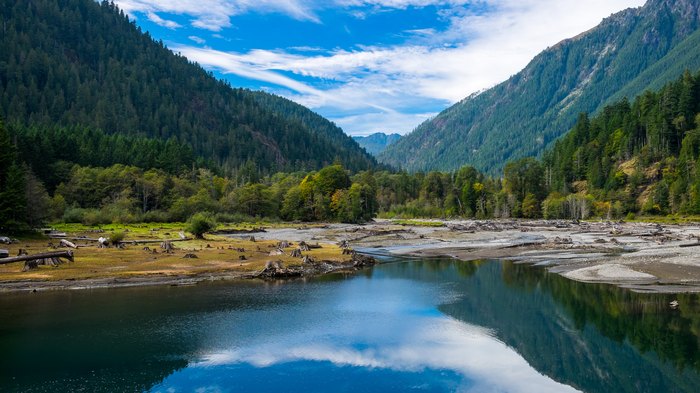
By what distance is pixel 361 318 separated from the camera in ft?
123

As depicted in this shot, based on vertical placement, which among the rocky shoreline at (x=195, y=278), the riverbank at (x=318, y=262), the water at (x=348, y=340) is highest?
the riverbank at (x=318, y=262)

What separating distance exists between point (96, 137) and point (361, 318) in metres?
156

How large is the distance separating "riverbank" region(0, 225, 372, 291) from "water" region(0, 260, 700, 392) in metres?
3.72

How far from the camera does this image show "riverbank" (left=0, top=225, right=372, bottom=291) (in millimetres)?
46844

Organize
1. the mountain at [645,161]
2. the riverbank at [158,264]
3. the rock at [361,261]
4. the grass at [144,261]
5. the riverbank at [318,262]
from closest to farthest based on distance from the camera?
the riverbank at [158,264] < the riverbank at [318,262] < the grass at [144,261] < the rock at [361,261] < the mountain at [645,161]

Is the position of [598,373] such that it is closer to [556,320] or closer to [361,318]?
[556,320]

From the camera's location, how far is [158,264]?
55.4 meters

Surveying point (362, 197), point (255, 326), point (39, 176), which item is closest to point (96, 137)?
point (39, 176)

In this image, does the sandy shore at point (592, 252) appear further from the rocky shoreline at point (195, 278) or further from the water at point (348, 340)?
the rocky shoreline at point (195, 278)

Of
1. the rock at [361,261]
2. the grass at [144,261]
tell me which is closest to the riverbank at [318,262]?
the grass at [144,261]

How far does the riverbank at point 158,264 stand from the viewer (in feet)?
154

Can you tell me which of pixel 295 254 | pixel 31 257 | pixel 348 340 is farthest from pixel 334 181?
pixel 348 340

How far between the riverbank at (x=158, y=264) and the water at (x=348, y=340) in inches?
146

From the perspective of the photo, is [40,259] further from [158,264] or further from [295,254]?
[295,254]
